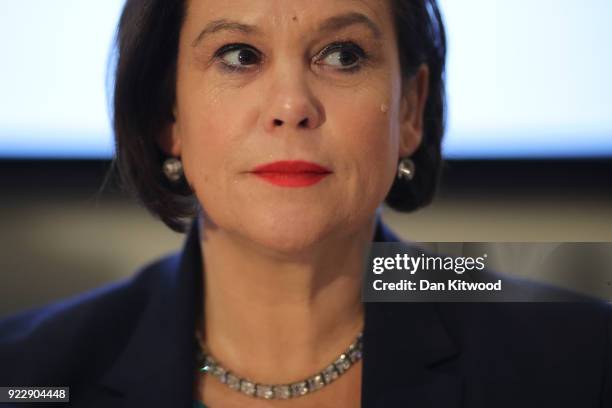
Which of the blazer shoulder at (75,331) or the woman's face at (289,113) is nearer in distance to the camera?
the woman's face at (289,113)

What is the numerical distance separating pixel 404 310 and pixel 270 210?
0.92 feet

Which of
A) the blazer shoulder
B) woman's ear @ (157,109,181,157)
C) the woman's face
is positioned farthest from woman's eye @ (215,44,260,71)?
the blazer shoulder

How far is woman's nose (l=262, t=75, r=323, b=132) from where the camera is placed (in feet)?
3.14

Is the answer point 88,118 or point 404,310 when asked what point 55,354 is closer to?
point 88,118

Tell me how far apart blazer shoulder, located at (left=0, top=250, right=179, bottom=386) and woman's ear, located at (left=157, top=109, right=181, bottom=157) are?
0.18 meters

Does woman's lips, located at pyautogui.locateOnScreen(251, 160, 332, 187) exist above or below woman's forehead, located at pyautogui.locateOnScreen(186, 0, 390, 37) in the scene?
below

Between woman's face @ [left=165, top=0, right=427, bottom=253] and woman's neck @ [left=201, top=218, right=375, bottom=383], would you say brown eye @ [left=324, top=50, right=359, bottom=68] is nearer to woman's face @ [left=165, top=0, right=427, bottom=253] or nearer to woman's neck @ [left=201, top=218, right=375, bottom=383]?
woman's face @ [left=165, top=0, right=427, bottom=253]

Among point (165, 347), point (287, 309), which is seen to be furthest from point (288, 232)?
point (165, 347)

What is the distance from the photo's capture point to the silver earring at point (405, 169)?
1.18 m

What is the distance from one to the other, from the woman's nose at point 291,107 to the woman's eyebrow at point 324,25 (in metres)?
0.08

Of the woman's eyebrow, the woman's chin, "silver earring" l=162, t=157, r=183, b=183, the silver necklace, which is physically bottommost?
the silver necklace

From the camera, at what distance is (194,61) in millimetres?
1064

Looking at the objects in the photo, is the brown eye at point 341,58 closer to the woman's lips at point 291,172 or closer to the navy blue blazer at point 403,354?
the woman's lips at point 291,172

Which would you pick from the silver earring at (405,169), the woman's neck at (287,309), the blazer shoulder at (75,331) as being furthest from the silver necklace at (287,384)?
the silver earring at (405,169)
